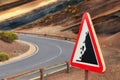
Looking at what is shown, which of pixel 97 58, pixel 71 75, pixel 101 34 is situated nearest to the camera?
pixel 97 58

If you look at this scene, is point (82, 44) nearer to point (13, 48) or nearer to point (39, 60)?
point (39, 60)

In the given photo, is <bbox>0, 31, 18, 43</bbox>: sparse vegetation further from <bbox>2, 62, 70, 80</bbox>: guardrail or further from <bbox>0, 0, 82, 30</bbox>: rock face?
<bbox>0, 0, 82, 30</bbox>: rock face

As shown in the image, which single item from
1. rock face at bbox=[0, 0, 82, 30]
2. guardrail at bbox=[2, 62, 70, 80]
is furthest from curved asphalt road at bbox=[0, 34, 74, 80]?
rock face at bbox=[0, 0, 82, 30]

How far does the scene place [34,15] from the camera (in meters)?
98.4

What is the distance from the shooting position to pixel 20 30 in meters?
89.7

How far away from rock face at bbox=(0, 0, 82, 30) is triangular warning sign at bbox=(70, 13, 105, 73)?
88274mm

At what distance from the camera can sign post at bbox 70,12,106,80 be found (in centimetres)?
604

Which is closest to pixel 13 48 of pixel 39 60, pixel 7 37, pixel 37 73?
pixel 7 37

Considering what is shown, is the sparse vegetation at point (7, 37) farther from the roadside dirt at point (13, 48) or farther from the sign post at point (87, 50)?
the sign post at point (87, 50)

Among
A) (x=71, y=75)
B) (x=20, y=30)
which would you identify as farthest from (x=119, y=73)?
(x=20, y=30)

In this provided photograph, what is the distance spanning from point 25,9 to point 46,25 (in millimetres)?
15728

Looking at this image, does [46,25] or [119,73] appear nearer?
[119,73]

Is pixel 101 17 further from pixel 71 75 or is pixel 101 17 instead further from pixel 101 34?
pixel 71 75

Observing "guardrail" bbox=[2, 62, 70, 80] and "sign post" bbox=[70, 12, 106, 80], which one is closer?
"sign post" bbox=[70, 12, 106, 80]
